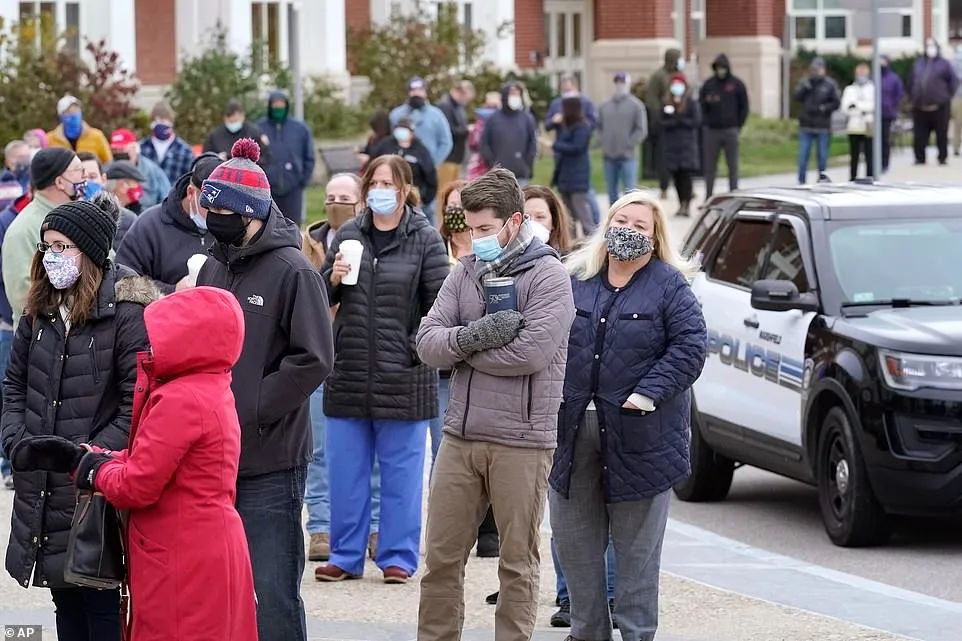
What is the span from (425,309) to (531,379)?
1.93 m

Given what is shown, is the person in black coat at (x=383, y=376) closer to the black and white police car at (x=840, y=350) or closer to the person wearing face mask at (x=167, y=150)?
the black and white police car at (x=840, y=350)

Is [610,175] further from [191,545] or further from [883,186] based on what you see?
[191,545]

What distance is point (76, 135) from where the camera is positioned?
686 inches

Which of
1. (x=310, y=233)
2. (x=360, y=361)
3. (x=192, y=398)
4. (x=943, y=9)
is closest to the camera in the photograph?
(x=192, y=398)

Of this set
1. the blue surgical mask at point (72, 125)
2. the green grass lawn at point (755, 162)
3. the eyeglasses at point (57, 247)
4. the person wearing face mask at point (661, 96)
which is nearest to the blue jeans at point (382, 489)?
the eyeglasses at point (57, 247)

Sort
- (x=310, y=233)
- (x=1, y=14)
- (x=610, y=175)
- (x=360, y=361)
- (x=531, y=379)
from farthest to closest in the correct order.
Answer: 1. (x=1, y=14)
2. (x=610, y=175)
3. (x=310, y=233)
4. (x=360, y=361)
5. (x=531, y=379)

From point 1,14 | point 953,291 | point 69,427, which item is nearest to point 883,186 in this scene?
point 953,291

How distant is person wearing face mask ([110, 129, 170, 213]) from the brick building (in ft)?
27.0

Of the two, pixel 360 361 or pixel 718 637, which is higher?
pixel 360 361

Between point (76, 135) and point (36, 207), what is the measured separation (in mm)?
8021

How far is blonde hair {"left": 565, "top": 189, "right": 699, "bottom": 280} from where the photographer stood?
7562mm

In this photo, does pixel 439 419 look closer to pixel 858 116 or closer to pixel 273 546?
pixel 273 546

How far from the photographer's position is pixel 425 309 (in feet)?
29.0

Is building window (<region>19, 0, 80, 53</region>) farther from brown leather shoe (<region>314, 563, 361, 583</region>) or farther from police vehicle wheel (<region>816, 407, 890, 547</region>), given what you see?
brown leather shoe (<region>314, 563, 361, 583</region>)
